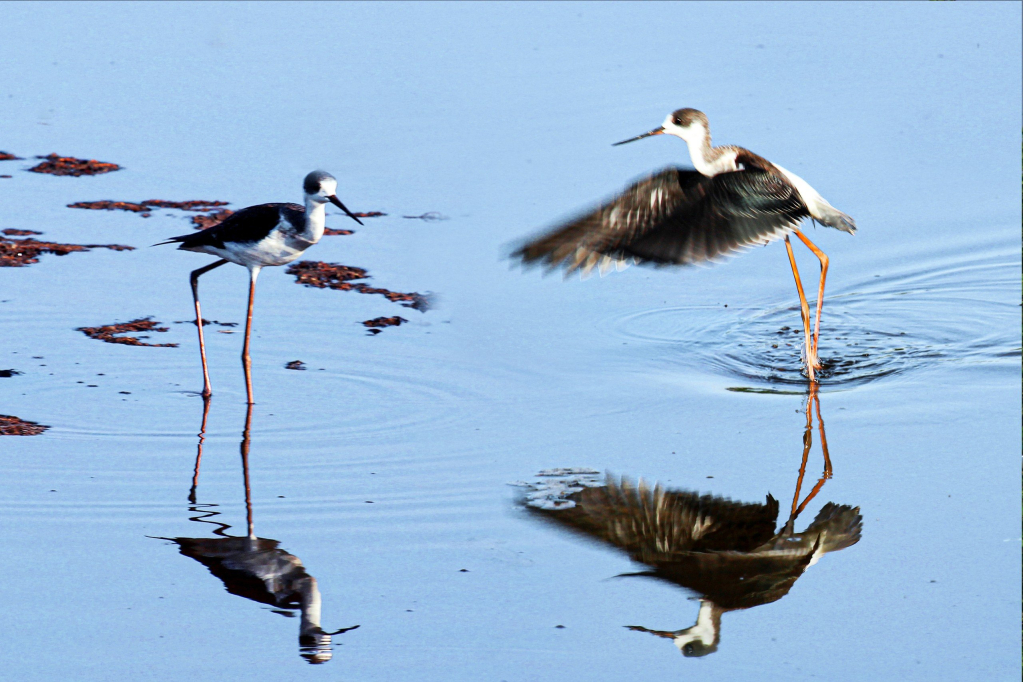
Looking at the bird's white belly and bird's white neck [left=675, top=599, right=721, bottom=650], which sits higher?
the bird's white belly

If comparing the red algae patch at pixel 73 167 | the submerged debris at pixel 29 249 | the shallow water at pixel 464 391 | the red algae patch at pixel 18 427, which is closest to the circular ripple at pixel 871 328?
the shallow water at pixel 464 391

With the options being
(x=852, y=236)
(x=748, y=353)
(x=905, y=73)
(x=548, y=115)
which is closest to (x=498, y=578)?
(x=748, y=353)

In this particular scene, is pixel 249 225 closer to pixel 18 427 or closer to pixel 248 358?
pixel 248 358

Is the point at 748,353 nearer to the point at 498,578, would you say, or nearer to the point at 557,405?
the point at 557,405

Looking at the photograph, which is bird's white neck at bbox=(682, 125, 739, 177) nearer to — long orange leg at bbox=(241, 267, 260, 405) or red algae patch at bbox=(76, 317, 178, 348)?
long orange leg at bbox=(241, 267, 260, 405)

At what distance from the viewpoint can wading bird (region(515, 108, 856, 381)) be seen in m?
7.03

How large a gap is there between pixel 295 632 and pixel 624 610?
114cm

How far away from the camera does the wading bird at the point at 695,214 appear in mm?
7031

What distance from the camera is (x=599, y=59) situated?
12172 millimetres

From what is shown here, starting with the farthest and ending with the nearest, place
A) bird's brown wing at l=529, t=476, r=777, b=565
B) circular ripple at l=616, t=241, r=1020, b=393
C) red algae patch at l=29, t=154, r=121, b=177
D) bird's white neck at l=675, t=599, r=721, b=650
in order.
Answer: red algae patch at l=29, t=154, r=121, b=177 < circular ripple at l=616, t=241, r=1020, b=393 < bird's brown wing at l=529, t=476, r=777, b=565 < bird's white neck at l=675, t=599, r=721, b=650

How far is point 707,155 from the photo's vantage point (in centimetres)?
721

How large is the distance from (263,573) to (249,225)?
246cm

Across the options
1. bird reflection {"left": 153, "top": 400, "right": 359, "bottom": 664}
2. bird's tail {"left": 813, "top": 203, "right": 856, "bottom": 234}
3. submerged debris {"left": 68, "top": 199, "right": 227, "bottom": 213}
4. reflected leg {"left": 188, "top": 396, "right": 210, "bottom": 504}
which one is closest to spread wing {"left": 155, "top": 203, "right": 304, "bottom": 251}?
reflected leg {"left": 188, "top": 396, "right": 210, "bottom": 504}

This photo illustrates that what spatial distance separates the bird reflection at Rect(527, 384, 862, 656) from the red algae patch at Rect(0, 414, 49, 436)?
2331mm
